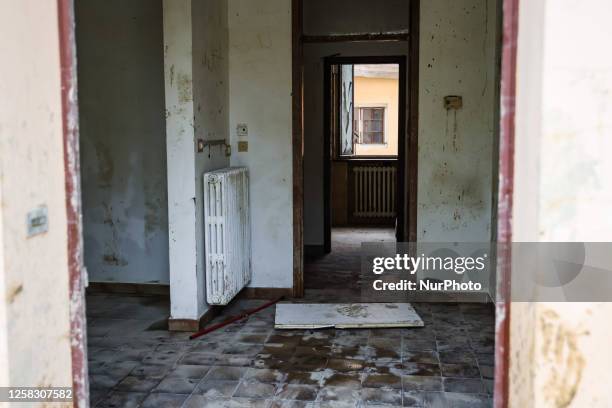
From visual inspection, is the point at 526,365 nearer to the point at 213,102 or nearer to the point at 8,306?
the point at 8,306

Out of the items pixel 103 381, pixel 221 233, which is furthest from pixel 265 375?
pixel 221 233

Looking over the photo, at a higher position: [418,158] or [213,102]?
[213,102]

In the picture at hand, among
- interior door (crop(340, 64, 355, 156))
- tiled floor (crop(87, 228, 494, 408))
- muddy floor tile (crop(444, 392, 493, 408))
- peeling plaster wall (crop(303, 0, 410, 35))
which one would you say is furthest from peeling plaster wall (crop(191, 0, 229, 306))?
interior door (crop(340, 64, 355, 156))

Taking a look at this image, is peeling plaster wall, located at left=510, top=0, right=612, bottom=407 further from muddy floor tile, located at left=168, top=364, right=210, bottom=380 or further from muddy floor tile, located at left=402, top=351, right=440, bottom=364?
muddy floor tile, located at left=168, top=364, right=210, bottom=380

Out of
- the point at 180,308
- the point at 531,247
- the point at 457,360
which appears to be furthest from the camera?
the point at 180,308

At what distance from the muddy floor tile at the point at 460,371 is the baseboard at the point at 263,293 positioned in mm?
1831

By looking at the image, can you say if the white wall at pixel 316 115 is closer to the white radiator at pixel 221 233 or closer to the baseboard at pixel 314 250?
the baseboard at pixel 314 250

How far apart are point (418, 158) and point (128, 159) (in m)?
2.34

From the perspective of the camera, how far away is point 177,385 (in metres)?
3.48

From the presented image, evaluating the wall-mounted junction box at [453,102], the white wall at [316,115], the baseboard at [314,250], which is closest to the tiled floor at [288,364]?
the wall-mounted junction box at [453,102]

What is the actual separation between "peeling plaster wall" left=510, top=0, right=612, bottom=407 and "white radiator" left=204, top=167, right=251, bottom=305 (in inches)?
109

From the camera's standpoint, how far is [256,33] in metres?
5.11

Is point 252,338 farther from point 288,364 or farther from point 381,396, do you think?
point 381,396

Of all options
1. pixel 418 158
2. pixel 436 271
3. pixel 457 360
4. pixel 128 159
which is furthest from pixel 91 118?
pixel 457 360
